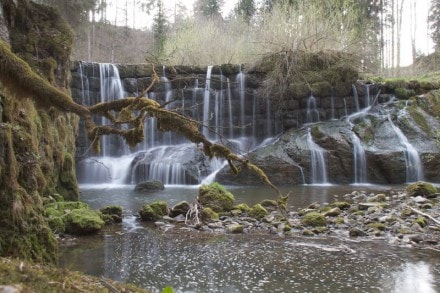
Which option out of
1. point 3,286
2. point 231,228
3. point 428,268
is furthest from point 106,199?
point 3,286

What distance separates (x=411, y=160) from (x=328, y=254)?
474 inches

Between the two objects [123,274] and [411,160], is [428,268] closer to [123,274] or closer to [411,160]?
[123,274]

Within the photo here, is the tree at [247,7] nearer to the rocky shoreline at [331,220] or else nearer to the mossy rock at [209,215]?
the rocky shoreline at [331,220]

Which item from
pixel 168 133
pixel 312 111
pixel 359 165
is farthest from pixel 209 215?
pixel 312 111

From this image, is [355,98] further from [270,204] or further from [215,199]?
[215,199]

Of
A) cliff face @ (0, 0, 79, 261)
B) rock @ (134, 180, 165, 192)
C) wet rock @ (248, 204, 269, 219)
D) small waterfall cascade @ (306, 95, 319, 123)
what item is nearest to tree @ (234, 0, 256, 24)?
small waterfall cascade @ (306, 95, 319, 123)

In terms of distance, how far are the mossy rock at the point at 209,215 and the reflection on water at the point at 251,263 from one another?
1.17 meters

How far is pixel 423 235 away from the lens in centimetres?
750

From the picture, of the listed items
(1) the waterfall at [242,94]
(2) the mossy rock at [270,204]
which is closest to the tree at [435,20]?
(1) the waterfall at [242,94]

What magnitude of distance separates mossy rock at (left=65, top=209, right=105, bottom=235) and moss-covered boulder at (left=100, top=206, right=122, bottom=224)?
2.72 ft

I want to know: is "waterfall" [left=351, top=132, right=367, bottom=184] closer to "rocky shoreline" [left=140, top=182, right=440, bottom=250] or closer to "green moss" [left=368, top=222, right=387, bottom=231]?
"rocky shoreline" [left=140, top=182, right=440, bottom=250]

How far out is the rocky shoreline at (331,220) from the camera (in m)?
7.75

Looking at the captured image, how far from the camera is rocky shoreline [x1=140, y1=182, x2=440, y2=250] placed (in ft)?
25.4

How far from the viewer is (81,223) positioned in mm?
7684
